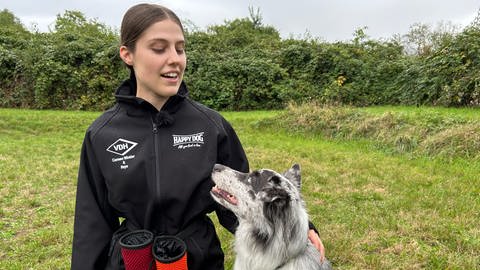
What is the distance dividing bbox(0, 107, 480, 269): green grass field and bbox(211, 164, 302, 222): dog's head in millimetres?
1512

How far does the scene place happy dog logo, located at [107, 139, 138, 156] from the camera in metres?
2.56

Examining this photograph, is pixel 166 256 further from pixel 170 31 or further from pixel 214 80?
pixel 214 80

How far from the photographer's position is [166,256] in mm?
2348

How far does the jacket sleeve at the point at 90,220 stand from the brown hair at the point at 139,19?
706 mm

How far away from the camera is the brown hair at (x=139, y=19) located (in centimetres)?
244

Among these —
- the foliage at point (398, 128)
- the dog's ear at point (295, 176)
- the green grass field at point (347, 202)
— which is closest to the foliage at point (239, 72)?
the foliage at point (398, 128)

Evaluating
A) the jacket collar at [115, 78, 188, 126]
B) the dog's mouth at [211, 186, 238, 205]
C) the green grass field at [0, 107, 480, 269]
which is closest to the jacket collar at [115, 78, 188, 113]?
the jacket collar at [115, 78, 188, 126]

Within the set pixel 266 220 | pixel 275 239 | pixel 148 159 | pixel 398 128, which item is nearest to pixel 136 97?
pixel 148 159

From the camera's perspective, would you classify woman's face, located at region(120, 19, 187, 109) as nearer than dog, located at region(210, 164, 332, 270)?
Yes

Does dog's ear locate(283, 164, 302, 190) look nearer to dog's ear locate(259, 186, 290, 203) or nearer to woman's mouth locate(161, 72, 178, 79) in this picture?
dog's ear locate(259, 186, 290, 203)

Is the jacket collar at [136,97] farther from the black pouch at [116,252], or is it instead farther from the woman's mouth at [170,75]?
the black pouch at [116,252]

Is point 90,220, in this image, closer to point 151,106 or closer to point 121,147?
point 121,147

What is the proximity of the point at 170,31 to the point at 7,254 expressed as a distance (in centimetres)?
382

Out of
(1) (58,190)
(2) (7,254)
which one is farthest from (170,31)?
(1) (58,190)
